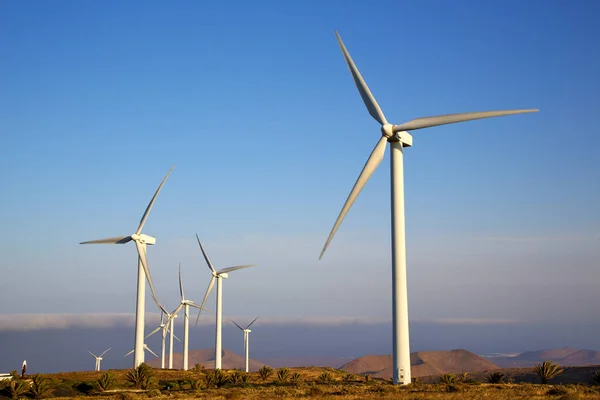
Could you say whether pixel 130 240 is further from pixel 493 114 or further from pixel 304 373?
pixel 493 114

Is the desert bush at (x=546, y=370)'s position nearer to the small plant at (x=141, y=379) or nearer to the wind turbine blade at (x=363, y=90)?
the wind turbine blade at (x=363, y=90)

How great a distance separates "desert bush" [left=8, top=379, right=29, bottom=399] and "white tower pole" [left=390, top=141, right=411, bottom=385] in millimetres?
32348

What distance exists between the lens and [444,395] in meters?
41.1

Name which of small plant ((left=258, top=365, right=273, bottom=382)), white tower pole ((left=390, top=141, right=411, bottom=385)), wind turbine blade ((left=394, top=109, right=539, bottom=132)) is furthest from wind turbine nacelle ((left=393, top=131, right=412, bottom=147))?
small plant ((left=258, top=365, right=273, bottom=382))

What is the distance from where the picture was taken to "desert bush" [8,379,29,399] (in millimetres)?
54750

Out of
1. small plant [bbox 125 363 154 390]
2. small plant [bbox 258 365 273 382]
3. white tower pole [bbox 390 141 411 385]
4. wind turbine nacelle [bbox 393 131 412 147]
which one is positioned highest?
wind turbine nacelle [bbox 393 131 412 147]

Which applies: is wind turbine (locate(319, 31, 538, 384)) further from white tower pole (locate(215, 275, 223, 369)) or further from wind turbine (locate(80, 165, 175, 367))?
white tower pole (locate(215, 275, 223, 369))

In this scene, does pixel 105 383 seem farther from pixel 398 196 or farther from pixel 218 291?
pixel 218 291

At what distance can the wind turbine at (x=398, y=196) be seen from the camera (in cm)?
4700

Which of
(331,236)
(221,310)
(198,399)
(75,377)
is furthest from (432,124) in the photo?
(221,310)

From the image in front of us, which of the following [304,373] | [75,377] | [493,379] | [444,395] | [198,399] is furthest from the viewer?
[304,373]

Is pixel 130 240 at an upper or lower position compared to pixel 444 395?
upper

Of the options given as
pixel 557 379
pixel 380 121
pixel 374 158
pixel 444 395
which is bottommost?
pixel 557 379

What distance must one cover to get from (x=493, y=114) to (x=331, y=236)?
608 inches
